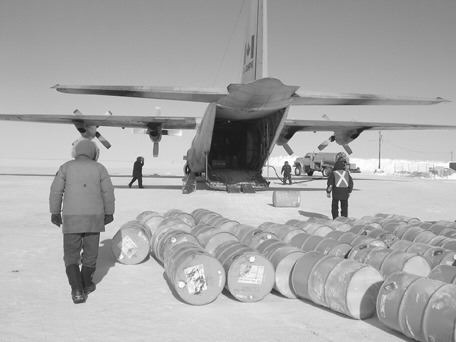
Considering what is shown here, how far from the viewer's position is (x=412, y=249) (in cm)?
610

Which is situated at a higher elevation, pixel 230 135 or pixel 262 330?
pixel 230 135

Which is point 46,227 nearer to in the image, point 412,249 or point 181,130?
point 412,249

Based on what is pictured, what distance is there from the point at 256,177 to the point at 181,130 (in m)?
12.7

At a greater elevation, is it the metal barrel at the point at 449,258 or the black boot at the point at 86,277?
the metal barrel at the point at 449,258

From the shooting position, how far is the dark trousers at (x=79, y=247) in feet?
17.6

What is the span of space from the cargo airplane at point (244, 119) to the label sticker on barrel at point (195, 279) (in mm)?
9935

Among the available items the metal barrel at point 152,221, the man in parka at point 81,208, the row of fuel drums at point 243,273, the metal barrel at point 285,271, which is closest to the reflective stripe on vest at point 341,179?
the metal barrel at point 152,221

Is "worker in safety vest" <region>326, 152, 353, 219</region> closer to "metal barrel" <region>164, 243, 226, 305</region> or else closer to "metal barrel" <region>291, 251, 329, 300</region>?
"metal barrel" <region>291, 251, 329, 300</region>

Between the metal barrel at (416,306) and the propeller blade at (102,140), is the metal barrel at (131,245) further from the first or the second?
the propeller blade at (102,140)

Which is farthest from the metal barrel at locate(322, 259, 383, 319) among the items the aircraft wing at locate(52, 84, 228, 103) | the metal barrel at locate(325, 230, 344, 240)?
the aircraft wing at locate(52, 84, 228, 103)

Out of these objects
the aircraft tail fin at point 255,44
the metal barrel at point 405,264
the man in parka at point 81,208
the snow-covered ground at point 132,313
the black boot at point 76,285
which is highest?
the aircraft tail fin at point 255,44

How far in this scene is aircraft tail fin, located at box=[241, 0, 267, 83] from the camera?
17047 millimetres

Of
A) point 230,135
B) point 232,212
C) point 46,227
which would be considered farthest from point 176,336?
point 230,135

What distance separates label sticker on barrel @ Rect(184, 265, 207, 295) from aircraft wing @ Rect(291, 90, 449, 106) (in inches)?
481
